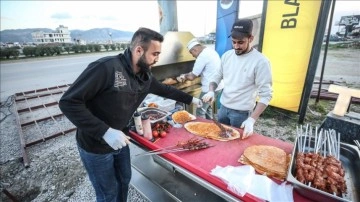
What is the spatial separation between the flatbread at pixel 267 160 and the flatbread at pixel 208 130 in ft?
1.09

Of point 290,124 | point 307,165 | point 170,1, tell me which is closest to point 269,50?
point 290,124

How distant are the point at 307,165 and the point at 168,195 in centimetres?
182

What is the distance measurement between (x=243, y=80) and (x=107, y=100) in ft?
5.71

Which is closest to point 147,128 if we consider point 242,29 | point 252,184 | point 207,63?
point 252,184

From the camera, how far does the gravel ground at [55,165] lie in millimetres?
2941

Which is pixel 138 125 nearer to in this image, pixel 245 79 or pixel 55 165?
pixel 245 79

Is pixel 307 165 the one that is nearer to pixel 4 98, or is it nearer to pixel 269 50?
pixel 269 50

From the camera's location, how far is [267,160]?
1.63m

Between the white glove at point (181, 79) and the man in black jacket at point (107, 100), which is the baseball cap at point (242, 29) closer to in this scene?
the man in black jacket at point (107, 100)

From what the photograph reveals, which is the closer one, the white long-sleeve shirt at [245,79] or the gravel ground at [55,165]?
the white long-sleeve shirt at [245,79]

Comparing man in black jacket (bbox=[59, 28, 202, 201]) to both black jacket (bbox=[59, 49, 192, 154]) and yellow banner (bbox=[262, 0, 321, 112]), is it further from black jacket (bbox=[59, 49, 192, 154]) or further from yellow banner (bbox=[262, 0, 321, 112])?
yellow banner (bbox=[262, 0, 321, 112])

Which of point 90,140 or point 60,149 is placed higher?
point 90,140

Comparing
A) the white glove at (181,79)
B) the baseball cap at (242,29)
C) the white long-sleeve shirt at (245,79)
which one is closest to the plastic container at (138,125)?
the white long-sleeve shirt at (245,79)

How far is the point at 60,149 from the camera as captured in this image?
164 inches
